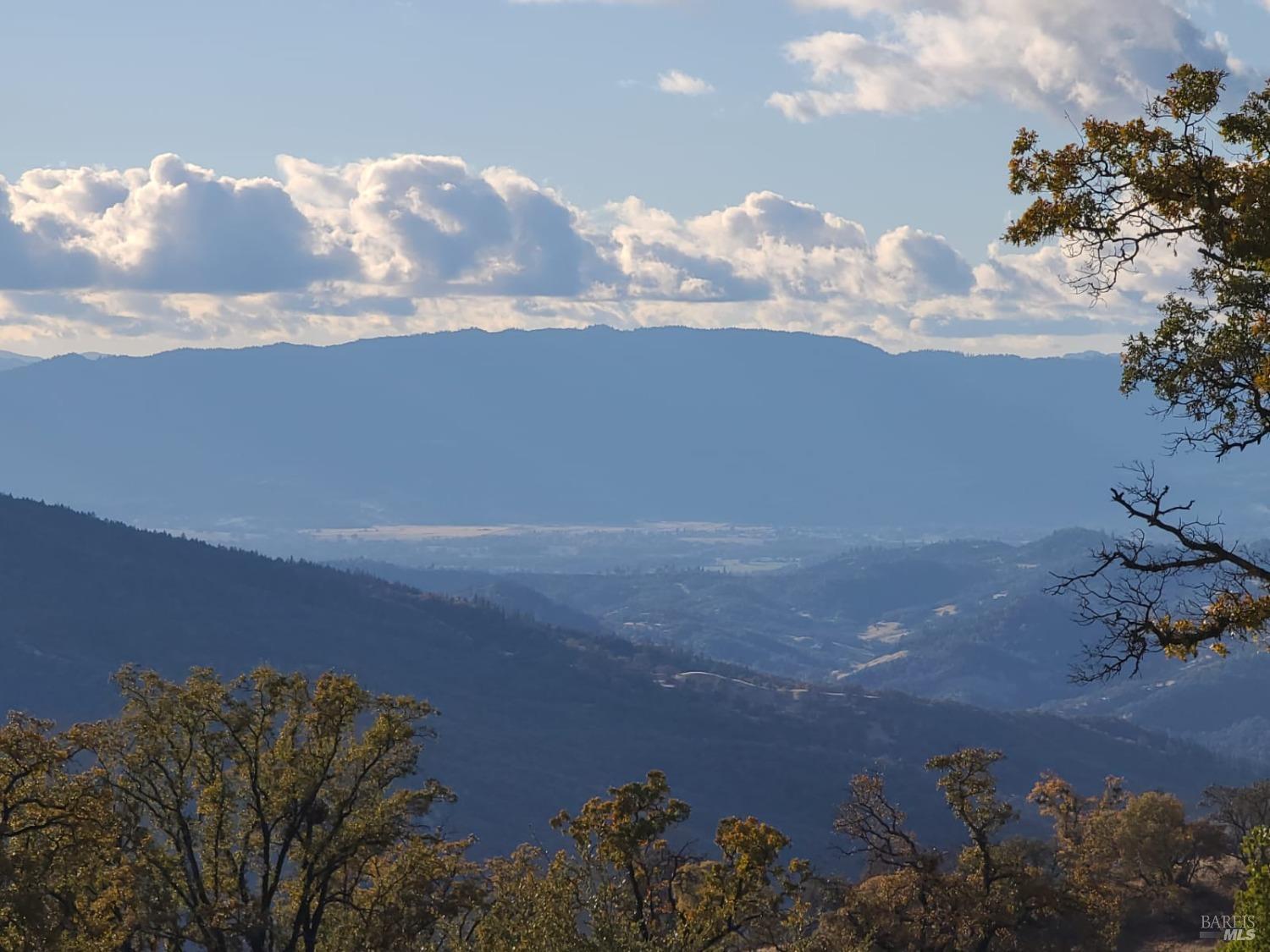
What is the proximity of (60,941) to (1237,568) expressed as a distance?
2382 cm

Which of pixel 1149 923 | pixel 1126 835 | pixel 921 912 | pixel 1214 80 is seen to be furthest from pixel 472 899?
pixel 1126 835

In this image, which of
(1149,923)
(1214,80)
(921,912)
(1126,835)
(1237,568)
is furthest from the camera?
(1126,835)

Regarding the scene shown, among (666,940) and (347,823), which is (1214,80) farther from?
(347,823)

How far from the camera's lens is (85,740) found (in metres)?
32.8

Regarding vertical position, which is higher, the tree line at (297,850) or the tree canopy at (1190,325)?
the tree canopy at (1190,325)

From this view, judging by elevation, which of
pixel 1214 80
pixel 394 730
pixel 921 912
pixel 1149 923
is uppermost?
pixel 1214 80

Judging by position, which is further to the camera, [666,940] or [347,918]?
[347,918]

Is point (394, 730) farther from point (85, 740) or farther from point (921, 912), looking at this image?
point (921, 912)

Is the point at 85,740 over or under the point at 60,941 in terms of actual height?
over

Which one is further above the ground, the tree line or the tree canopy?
the tree canopy

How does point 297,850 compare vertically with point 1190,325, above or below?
below

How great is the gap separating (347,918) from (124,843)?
685 cm

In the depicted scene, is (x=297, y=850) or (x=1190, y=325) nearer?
(x=1190, y=325)

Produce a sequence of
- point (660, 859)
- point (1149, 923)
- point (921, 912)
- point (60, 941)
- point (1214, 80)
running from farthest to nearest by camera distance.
Result: point (1149, 923)
point (921, 912)
point (660, 859)
point (60, 941)
point (1214, 80)
